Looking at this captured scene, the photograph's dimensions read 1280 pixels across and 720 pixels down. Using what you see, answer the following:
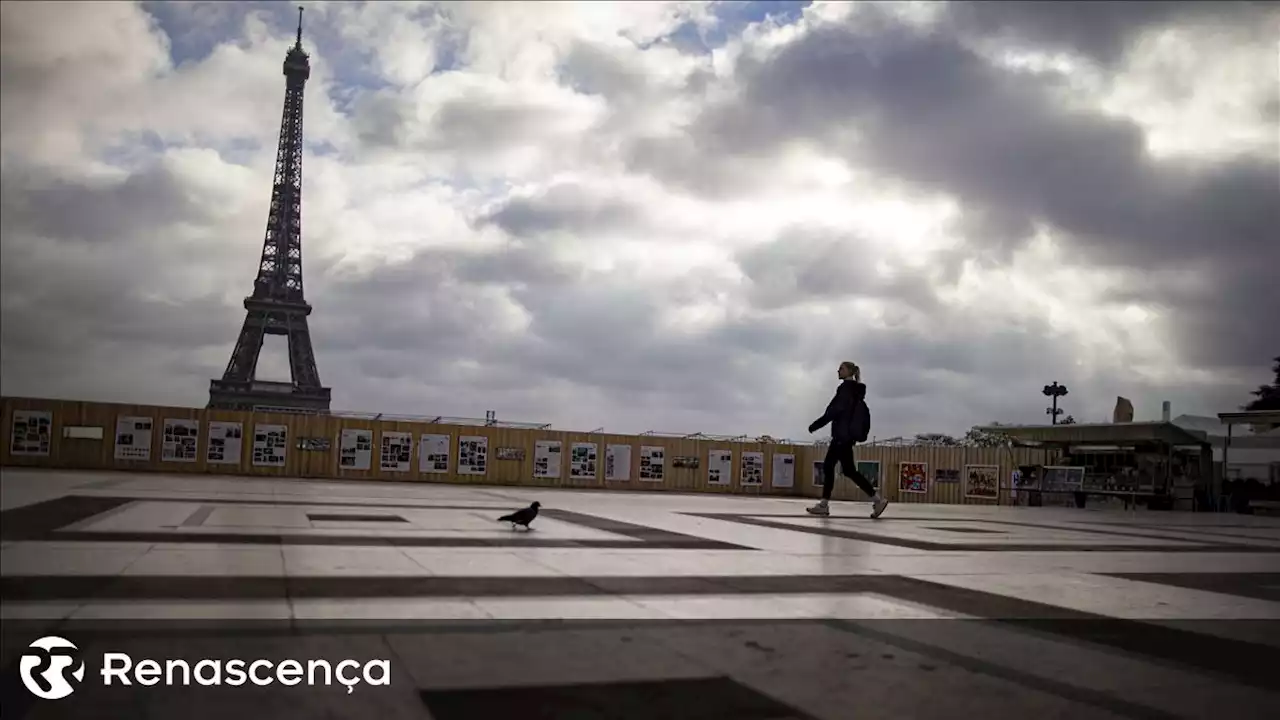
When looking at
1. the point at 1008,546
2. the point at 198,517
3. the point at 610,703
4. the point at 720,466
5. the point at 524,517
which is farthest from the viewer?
the point at 720,466

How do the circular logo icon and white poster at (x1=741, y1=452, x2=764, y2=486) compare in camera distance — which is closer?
the circular logo icon

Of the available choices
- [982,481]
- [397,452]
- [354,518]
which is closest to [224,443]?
[397,452]

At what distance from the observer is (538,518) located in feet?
31.9

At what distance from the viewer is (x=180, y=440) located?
2136cm

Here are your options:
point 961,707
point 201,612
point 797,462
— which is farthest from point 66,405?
point 797,462

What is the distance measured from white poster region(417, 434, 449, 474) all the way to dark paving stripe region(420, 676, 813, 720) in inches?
890

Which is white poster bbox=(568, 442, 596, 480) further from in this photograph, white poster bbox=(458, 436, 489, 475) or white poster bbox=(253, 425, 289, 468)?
white poster bbox=(253, 425, 289, 468)

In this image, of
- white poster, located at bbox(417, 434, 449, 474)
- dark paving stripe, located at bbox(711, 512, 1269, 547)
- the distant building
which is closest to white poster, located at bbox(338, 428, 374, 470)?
white poster, located at bbox(417, 434, 449, 474)

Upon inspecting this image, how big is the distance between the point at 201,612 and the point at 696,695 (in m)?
1.80

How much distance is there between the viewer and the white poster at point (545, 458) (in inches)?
1006

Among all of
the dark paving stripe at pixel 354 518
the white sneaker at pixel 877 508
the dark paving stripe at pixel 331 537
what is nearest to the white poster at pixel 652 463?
the white sneaker at pixel 877 508

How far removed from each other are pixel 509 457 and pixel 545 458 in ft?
3.26

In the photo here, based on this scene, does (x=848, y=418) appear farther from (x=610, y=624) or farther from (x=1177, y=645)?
(x=610, y=624)

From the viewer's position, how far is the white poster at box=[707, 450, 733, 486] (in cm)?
2722
